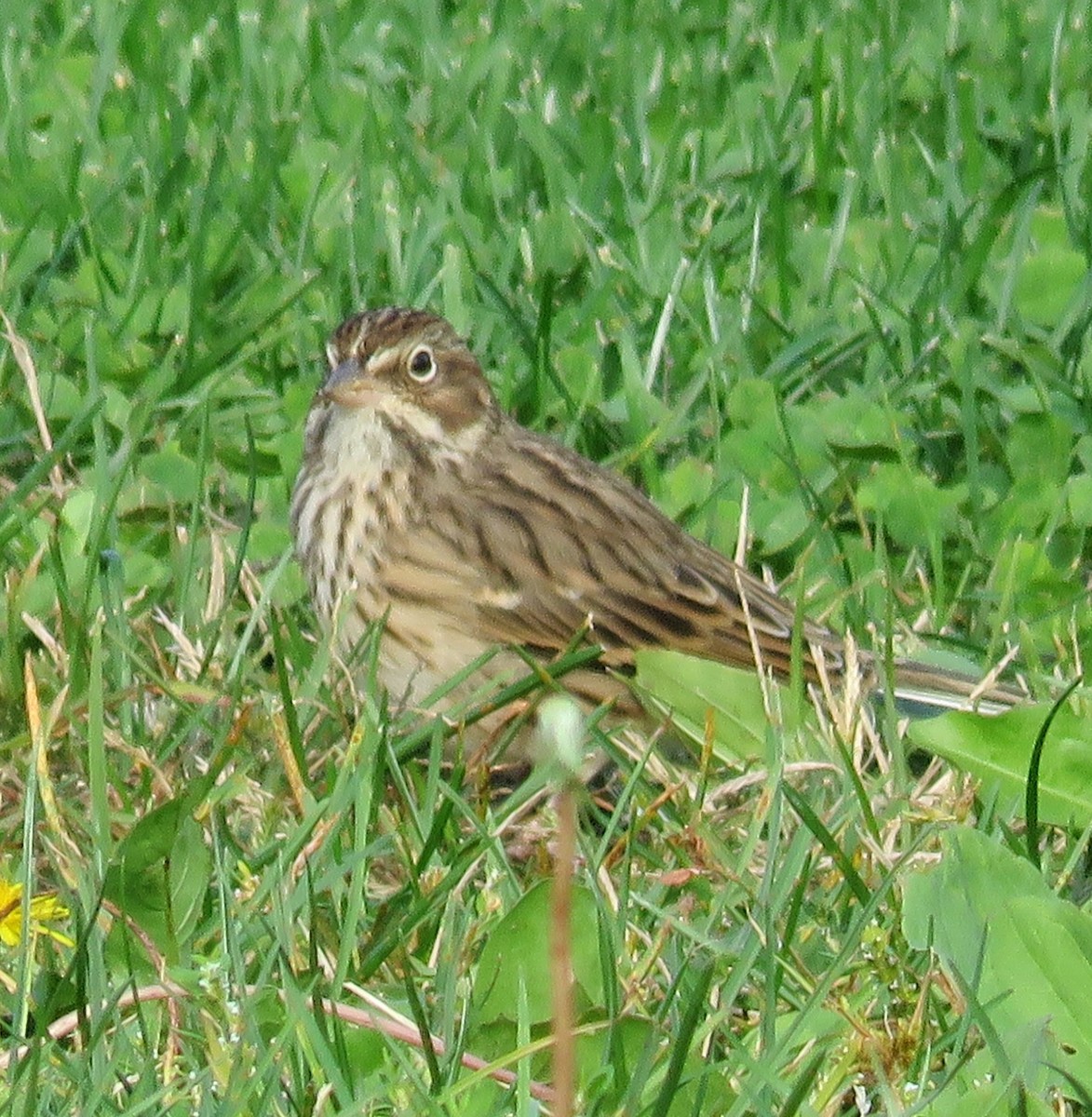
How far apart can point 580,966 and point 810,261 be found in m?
3.32

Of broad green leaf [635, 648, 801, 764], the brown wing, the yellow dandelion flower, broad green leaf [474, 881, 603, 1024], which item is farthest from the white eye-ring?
broad green leaf [474, 881, 603, 1024]

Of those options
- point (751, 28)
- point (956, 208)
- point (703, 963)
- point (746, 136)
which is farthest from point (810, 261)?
point (703, 963)

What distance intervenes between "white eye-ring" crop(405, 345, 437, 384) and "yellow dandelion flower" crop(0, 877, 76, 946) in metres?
1.80

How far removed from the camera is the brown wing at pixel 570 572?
187 inches

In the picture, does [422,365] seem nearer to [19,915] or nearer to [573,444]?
[573,444]

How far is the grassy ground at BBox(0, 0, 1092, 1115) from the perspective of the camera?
10.0ft

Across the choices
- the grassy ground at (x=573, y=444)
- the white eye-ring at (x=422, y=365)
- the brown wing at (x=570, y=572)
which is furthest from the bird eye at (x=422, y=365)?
the grassy ground at (x=573, y=444)

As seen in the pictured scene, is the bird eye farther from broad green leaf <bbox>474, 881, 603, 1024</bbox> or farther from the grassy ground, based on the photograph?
broad green leaf <bbox>474, 881, 603, 1024</bbox>

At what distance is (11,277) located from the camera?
5.87m

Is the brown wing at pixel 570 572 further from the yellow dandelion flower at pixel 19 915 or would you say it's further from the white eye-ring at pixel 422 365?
the yellow dandelion flower at pixel 19 915

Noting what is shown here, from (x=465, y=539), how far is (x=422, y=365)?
14.6 inches

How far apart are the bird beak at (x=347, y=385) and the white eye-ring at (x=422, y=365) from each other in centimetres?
9

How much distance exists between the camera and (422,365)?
16.3 feet

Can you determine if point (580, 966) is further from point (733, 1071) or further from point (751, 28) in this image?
point (751, 28)
